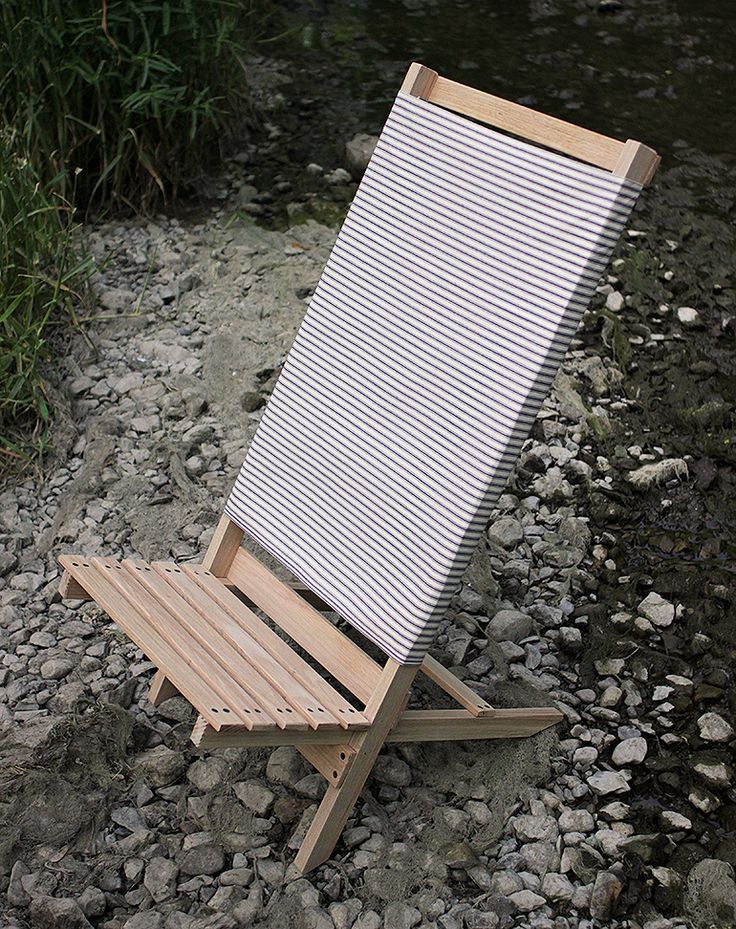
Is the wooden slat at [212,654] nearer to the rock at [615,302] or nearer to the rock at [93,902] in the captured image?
the rock at [93,902]

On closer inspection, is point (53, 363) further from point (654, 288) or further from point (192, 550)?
point (654, 288)

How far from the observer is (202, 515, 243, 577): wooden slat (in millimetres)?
2836

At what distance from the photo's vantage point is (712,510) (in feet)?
11.6

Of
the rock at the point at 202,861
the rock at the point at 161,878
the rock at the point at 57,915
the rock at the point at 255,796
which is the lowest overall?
the rock at the point at 57,915

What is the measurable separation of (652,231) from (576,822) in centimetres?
260

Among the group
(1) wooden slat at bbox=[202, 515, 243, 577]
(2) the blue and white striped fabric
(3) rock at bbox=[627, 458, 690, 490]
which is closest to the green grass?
(1) wooden slat at bbox=[202, 515, 243, 577]

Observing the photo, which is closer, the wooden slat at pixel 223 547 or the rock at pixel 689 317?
the wooden slat at pixel 223 547

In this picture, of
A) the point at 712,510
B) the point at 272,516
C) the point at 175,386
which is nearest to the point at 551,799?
the point at 272,516

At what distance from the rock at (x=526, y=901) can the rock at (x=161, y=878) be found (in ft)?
2.24

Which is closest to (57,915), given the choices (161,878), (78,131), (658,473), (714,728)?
(161,878)

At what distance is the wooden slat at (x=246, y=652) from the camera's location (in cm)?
234

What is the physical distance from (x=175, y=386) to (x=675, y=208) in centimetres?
211

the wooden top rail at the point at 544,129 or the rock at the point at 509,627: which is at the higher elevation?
the wooden top rail at the point at 544,129

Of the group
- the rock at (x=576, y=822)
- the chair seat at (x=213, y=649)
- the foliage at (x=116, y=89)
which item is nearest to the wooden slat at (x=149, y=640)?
the chair seat at (x=213, y=649)
